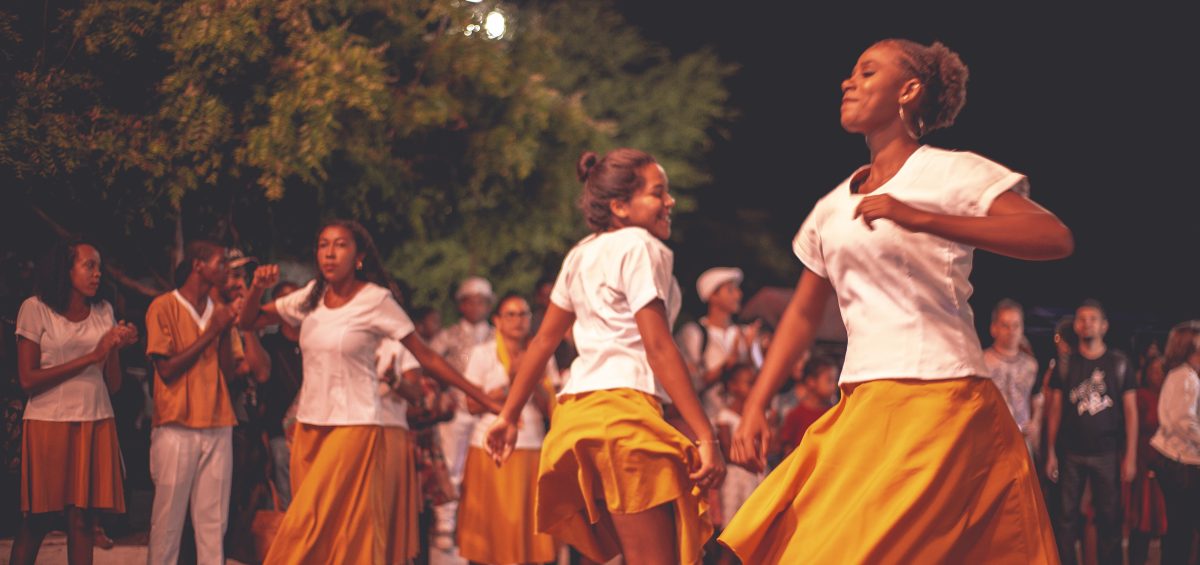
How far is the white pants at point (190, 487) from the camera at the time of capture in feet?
22.4

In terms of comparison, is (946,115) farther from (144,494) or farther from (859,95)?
(144,494)

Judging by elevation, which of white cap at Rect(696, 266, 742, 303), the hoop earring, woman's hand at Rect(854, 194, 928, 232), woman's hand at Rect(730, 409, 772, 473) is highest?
the hoop earring

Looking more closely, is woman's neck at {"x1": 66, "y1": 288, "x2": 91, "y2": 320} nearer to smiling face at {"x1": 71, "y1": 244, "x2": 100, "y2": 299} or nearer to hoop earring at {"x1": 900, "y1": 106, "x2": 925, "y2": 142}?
smiling face at {"x1": 71, "y1": 244, "x2": 100, "y2": 299}

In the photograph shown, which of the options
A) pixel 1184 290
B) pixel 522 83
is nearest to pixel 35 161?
pixel 522 83

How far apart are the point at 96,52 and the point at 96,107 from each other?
29 centimetres

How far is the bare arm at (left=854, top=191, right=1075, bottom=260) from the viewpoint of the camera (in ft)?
12.0

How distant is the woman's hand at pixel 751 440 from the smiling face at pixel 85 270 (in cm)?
381

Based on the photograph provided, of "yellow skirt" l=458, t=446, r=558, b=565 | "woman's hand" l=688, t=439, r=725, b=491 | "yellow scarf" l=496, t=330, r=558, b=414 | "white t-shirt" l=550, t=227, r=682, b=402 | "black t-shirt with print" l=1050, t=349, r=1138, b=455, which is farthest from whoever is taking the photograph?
"black t-shirt with print" l=1050, t=349, r=1138, b=455

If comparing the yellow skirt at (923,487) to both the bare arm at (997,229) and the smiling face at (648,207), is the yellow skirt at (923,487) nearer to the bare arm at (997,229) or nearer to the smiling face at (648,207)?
the bare arm at (997,229)

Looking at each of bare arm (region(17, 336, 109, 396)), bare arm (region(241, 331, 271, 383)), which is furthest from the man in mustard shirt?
bare arm (region(17, 336, 109, 396))

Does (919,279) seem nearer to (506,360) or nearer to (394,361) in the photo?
(394,361)

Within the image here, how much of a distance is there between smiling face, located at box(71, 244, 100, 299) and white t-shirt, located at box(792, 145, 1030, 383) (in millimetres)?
4145

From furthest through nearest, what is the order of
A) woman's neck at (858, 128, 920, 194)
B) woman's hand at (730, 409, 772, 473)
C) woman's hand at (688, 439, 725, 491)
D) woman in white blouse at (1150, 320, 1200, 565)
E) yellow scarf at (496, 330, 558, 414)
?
woman in white blouse at (1150, 320, 1200, 565), yellow scarf at (496, 330, 558, 414), woman's hand at (688, 439, 725, 491), woman's hand at (730, 409, 772, 473), woman's neck at (858, 128, 920, 194)

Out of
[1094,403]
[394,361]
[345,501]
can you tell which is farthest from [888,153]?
[1094,403]
